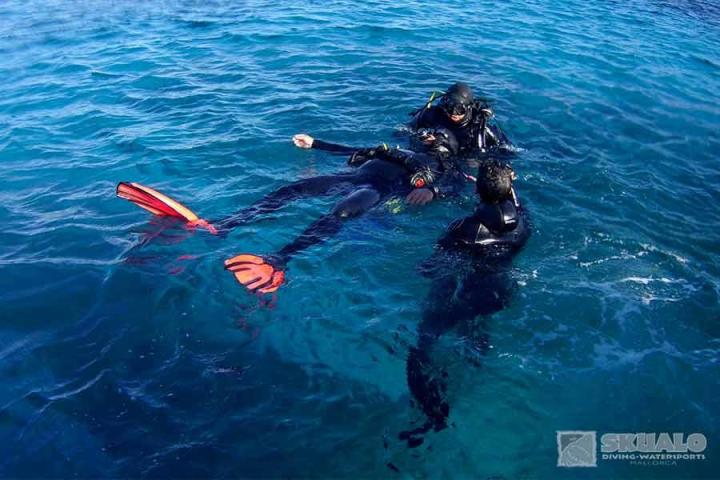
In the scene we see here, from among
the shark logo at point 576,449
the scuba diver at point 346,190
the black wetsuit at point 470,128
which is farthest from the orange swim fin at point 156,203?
the shark logo at point 576,449

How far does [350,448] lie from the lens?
15.1 ft

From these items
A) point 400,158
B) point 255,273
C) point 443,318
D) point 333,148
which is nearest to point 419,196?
point 400,158

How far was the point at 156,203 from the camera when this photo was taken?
6.91 meters

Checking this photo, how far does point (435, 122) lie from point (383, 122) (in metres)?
1.84

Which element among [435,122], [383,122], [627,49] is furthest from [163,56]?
[627,49]

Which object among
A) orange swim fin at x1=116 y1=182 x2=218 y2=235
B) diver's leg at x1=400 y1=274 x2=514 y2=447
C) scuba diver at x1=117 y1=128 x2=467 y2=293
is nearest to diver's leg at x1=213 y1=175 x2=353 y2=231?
scuba diver at x1=117 y1=128 x2=467 y2=293

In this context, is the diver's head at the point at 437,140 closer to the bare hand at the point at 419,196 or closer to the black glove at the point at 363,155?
the black glove at the point at 363,155

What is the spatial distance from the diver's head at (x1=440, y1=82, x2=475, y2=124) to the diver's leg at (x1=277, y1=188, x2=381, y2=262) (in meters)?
2.18

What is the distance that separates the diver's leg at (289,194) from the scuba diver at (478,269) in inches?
94.7

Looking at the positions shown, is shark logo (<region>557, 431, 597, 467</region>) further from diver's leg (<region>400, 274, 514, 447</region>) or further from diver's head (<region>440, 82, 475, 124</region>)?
diver's head (<region>440, 82, 475, 124</region>)

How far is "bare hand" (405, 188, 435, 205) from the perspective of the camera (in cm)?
716

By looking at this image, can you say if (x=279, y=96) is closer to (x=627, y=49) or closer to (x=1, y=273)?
(x=1, y=273)

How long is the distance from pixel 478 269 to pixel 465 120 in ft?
12.1

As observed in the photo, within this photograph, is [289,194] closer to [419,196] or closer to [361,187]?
[361,187]
